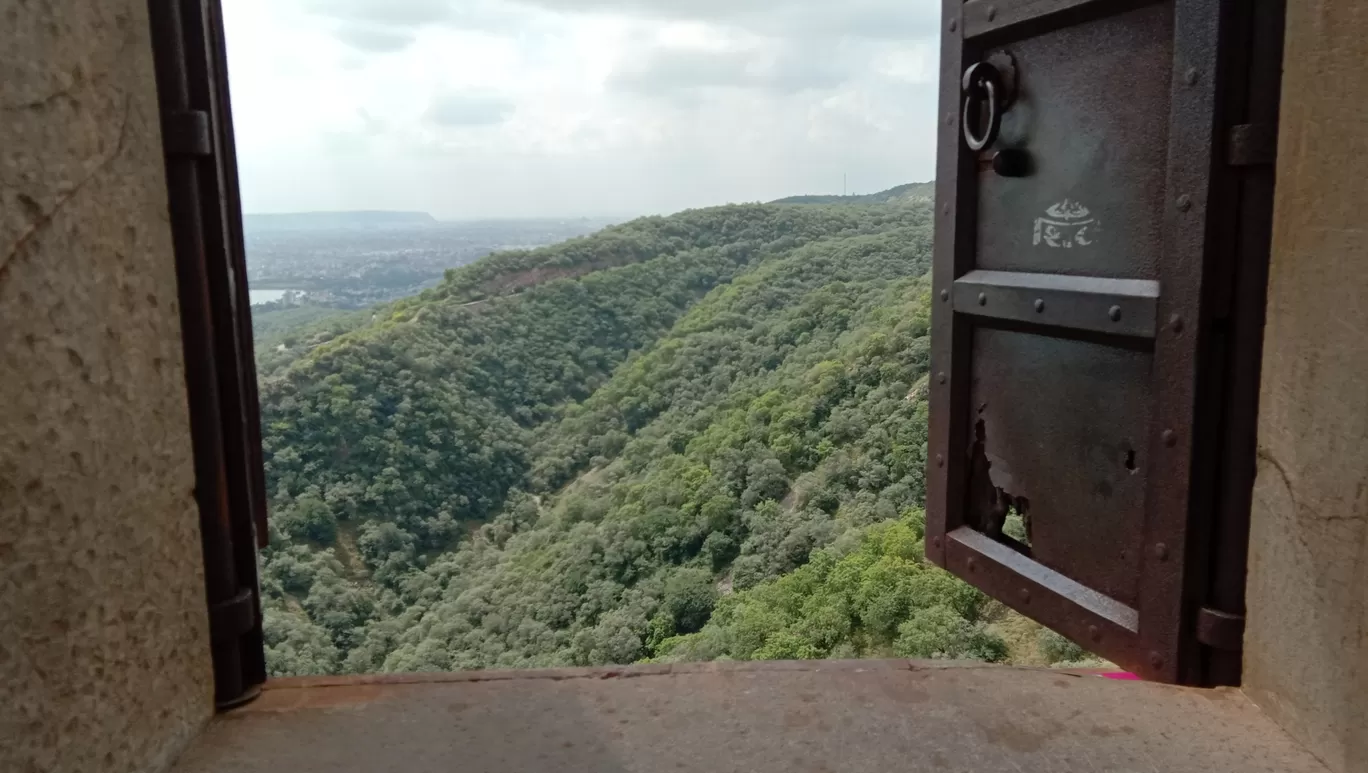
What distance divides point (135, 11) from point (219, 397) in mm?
653

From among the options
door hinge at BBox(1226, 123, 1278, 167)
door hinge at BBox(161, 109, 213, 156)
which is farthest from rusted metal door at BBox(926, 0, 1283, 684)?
door hinge at BBox(161, 109, 213, 156)

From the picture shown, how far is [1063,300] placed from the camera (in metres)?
1.83

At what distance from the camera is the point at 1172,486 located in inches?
63.8

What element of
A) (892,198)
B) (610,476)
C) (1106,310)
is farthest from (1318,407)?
(892,198)

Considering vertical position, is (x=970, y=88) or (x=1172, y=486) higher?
(x=970, y=88)

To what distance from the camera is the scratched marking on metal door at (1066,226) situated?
1.82m

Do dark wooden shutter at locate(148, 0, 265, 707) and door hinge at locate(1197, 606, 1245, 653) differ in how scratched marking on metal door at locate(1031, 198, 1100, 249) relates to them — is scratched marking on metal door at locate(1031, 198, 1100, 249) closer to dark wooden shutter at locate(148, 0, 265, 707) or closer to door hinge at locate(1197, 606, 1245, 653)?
door hinge at locate(1197, 606, 1245, 653)

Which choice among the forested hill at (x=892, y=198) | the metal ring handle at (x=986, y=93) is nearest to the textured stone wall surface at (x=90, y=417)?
the metal ring handle at (x=986, y=93)

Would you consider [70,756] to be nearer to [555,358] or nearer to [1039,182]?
[1039,182]

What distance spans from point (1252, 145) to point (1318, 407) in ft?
1.46

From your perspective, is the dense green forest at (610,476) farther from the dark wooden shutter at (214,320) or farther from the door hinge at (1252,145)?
the dark wooden shutter at (214,320)

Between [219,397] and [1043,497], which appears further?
[1043,497]

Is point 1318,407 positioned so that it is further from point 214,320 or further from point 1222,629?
point 214,320

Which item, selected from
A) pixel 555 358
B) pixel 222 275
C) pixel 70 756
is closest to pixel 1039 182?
pixel 222 275
